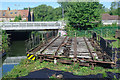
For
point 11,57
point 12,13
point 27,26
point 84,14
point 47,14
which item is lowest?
point 11,57

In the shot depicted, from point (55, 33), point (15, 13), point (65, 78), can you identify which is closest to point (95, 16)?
point (55, 33)

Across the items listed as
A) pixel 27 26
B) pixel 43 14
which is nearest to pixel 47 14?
pixel 43 14

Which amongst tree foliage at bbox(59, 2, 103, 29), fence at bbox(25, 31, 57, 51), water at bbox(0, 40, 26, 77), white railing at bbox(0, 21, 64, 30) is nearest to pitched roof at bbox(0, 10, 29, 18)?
white railing at bbox(0, 21, 64, 30)

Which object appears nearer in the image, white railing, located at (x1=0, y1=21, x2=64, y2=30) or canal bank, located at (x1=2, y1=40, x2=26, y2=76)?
canal bank, located at (x1=2, y1=40, x2=26, y2=76)

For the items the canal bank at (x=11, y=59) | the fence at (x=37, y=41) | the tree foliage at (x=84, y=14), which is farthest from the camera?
the tree foliage at (x=84, y=14)

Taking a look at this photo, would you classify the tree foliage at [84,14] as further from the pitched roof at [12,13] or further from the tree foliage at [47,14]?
the tree foliage at [47,14]

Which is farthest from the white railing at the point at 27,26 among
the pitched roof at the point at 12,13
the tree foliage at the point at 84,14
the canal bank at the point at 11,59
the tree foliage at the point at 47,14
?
the tree foliage at the point at 47,14

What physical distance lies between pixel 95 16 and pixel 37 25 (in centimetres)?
1183

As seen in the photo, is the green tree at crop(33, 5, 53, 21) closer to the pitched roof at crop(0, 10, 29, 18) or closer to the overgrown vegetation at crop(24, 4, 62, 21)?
the overgrown vegetation at crop(24, 4, 62, 21)

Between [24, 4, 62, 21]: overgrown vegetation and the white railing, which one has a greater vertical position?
[24, 4, 62, 21]: overgrown vegetation

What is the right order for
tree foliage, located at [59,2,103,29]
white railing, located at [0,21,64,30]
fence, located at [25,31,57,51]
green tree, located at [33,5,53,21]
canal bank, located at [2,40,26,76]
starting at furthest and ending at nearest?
1. green tree, located at [33,5,53,21]
2. tree foliage, located at [59,2,103,29]
3. white railing, located at [0,21,64,30]
4. fence, located at [25,31,57,51]
5. canal bank, located at [2,40,26,76]

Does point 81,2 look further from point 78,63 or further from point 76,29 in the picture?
point 78,63

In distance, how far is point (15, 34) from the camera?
1400 inches

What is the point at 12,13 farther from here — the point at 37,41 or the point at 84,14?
the point at 37,41
